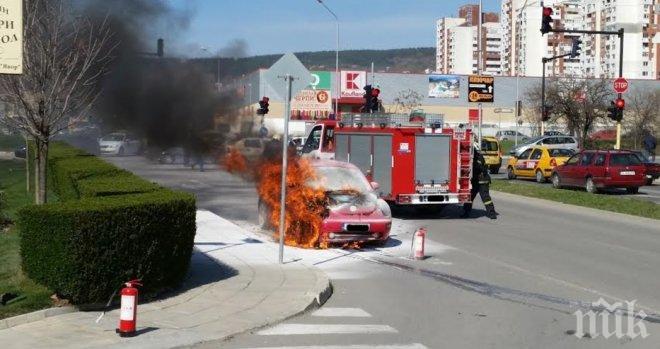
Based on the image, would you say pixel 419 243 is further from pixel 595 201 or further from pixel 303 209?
pixel 595 201

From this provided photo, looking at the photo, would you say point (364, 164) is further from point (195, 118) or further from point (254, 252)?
point (254, 252)

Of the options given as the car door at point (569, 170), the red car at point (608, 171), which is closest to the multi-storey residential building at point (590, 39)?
the car door at point (569, 170)

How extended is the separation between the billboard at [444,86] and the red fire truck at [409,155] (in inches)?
2779

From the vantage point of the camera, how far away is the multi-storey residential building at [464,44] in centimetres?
14050

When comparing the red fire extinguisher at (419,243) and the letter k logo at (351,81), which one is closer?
the red fire extinguisher at (419,243)

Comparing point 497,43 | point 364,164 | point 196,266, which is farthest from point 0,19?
point 497,43

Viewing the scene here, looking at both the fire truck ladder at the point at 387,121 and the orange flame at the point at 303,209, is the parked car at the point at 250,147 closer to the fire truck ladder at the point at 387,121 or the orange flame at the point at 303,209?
the orange flame at the point at 303,209

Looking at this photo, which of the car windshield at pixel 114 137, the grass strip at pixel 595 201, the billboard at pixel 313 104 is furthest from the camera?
the billboard at pixel 313 104

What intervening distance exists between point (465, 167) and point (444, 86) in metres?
71.4

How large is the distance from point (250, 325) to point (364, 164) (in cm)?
1141

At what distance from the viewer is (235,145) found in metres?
16.5

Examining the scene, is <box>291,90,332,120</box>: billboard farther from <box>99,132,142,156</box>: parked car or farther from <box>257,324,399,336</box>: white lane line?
<box>257,324,399,336</box>: white lane line

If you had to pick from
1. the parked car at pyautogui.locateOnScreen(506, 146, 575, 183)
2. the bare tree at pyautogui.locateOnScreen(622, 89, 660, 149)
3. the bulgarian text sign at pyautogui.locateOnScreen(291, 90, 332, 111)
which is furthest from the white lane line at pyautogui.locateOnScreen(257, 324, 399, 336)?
the bare tree at pyautogui.locateOnScreen(622, 89, 660, 149)

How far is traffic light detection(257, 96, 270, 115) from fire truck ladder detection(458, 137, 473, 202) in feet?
16.1
